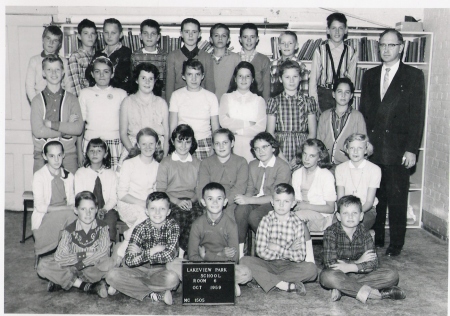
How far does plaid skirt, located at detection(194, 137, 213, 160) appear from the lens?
431 cm

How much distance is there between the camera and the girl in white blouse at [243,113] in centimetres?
429

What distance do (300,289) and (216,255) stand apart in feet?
A: 2.03

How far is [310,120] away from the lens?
14.1 ft

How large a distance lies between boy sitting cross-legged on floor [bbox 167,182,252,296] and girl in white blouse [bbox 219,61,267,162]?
916 millimetres

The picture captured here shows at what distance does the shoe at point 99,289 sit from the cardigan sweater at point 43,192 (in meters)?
0.74

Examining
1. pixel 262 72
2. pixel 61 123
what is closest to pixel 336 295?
pixel 262 72

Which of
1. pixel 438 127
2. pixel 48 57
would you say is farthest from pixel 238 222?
pixel 438 127

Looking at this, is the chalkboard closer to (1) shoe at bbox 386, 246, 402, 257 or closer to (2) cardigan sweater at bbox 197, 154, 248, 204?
(2) cardigan sweater at bbox 197, 154, 248, 204

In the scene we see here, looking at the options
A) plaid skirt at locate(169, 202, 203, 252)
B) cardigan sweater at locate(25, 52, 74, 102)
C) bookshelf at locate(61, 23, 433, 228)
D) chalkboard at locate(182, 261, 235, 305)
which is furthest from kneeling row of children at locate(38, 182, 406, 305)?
bookshelf at locate(61, 23, 433, 228)

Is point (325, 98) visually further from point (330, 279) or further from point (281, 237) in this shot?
point (330, 279)

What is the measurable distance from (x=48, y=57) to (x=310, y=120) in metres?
2.30

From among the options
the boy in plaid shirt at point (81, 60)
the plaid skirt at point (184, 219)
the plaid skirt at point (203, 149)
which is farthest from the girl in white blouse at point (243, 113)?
the boy in plaid shirt at point (81, 60)

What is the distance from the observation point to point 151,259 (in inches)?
132

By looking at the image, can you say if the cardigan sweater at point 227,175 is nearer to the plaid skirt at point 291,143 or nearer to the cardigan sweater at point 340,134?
the plaid skirt at point 291,143
